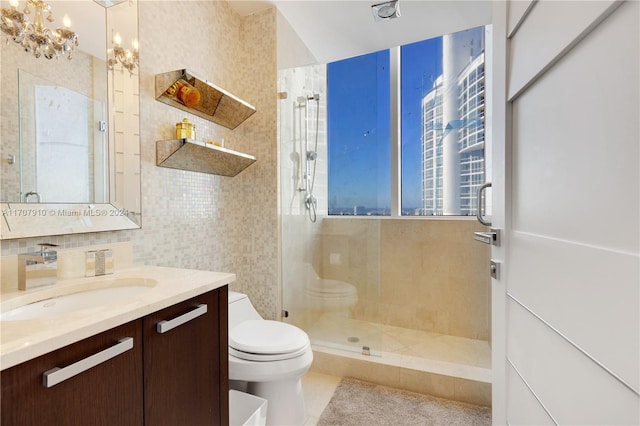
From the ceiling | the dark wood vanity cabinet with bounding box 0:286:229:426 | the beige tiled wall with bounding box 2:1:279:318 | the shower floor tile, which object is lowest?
the shower floor tile

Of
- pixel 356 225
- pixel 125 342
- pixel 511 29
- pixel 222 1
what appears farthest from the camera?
pixel 356 225

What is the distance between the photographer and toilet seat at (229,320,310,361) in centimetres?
135

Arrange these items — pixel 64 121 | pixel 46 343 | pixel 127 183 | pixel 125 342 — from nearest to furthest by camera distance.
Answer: pixel 46 343, pixel 125 342, pixel 64 121, pixel 127 183

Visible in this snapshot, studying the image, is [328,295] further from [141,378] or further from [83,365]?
[83,365]

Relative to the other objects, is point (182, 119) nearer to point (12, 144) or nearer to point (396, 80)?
point (12, 144)

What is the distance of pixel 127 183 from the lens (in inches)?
52.8

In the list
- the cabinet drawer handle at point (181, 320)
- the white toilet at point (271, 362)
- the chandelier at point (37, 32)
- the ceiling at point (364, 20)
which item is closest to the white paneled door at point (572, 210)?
the white toilet at point (271, 362)

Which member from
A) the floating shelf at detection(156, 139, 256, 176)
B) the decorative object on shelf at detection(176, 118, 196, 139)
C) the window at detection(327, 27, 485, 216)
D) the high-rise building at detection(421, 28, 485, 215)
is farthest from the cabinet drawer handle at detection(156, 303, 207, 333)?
the high-rise building at detection(421, 28, 485, 215)

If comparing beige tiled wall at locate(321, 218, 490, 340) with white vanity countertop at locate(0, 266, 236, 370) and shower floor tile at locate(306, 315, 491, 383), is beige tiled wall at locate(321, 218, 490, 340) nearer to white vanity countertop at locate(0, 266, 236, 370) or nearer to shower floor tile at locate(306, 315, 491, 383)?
shower floor tile at locate(306, 315, 491, 383)

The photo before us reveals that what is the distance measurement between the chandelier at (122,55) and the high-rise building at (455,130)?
83.9 inches

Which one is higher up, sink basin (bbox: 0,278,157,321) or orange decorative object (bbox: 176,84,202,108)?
orange decorative object (bbox: 176,84,202,108)

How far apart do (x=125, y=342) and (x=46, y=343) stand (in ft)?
0.57

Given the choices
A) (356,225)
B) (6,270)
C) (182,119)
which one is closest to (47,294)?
(6,270)

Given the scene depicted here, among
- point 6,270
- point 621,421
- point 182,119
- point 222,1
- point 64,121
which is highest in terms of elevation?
point 222,1
